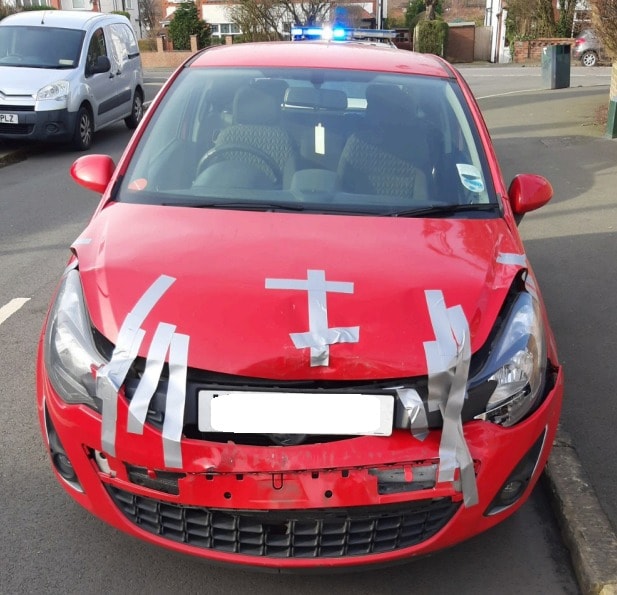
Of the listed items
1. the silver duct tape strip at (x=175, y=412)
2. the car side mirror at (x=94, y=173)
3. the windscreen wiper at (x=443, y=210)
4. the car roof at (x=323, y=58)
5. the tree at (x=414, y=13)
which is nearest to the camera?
the silver duct tape strip at (x=175, y=412)

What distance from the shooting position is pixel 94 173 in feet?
13.1

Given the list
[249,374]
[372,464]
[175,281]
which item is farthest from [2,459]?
[372,464]

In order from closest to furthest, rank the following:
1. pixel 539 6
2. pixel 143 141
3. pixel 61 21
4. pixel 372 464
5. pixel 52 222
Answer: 1. pixel 372 464
2. pixel 143 141
3. pixel 52 222
4. pixel 61 21
5. pixel 539 6

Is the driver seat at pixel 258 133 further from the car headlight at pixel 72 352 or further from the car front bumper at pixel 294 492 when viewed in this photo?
the car front bumper at pixel 294 492

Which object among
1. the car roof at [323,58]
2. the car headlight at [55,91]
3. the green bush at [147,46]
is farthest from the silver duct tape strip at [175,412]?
the green bush at [147,46]

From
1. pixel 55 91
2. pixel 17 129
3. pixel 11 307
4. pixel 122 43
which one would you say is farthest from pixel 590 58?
pixel 11 307

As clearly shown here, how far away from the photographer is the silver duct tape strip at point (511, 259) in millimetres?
3111

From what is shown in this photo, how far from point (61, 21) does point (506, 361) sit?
12182 mm

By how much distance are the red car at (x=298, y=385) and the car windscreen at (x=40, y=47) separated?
32.6 feet

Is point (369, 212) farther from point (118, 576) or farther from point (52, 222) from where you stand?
point (52, 222)

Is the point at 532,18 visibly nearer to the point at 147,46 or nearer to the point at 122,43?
the point at 147,46

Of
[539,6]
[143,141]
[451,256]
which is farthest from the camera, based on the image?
[539,6]

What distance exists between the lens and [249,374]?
2.49 meters

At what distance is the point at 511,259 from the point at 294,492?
1301 millimetres
